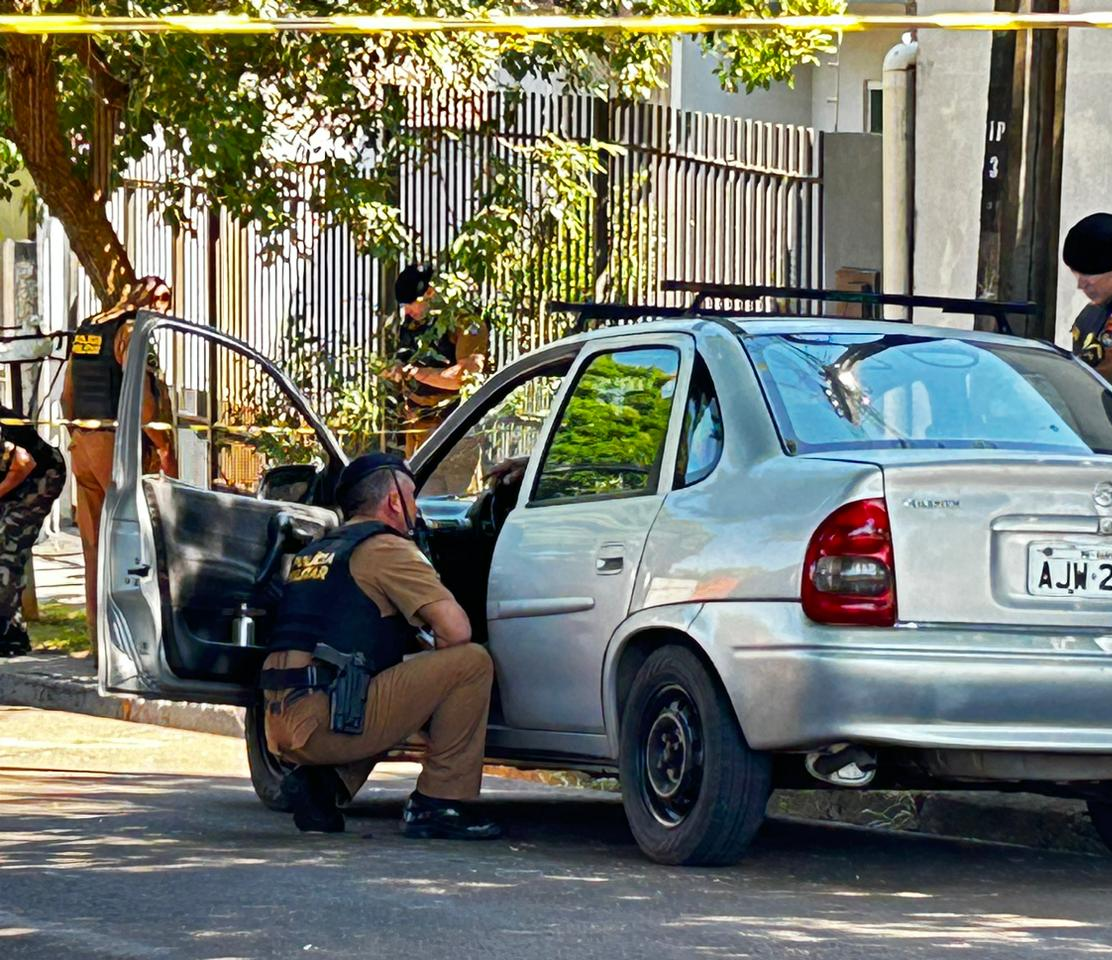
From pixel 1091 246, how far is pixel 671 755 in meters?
3.39

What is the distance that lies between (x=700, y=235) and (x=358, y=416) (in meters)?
2.56

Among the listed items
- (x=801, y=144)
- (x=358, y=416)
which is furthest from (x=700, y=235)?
(x=358, y=416)

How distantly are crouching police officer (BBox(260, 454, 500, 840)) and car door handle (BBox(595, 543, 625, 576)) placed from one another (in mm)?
589

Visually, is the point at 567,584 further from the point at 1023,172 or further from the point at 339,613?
the point at 1023,172

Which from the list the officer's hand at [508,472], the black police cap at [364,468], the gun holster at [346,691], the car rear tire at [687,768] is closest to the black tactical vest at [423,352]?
the officer's hand at [508,472]

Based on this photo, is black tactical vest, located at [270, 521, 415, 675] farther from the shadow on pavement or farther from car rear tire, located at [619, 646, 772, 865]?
car rear tire, located at [619, 646, 772, 865]

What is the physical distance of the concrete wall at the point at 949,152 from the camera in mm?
14695

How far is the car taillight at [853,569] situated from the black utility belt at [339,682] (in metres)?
1.78

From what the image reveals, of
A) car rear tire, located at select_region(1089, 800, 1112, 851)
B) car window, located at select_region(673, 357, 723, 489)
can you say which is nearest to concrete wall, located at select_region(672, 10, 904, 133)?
car rear tire, located at select_region(1089, 800, 1112, 851)

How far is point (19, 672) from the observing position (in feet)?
43.2

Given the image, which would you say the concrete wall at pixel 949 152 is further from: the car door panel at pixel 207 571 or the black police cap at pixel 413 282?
the car door panel at pixel 207 571

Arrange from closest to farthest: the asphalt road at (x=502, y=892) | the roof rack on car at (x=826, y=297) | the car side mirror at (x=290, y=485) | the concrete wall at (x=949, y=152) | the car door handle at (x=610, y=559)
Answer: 1. the asphalt road at (x=502, y=892)
2. the car door handle at (x=610, y=559)
3. the roof rack on car at (x=826, y=297)
4. the car side mirror at (x=290, y=485)
5. the concrete wall at (x=949, y=152)

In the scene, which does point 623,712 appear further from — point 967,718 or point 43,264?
point 43,264

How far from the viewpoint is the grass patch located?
1447 cm
